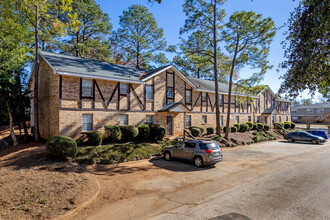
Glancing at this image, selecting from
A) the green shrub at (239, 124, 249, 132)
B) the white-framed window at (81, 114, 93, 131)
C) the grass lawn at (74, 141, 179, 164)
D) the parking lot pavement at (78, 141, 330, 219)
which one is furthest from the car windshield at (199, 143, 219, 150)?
the green shrub at (239, 124, 249, 132)

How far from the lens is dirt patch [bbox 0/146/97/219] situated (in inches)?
240

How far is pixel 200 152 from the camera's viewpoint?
40.2ft

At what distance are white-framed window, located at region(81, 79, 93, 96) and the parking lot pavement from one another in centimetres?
833

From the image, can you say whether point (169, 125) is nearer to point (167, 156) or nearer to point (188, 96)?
point (188, 96)

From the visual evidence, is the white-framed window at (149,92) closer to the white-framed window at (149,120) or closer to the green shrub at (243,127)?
the white-framed window at (149,120)

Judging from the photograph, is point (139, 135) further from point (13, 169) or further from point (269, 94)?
point (269, 94)

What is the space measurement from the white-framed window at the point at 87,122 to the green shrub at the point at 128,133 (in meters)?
2.70

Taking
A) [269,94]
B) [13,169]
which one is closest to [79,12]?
[13,169]

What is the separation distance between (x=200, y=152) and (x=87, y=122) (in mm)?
10449

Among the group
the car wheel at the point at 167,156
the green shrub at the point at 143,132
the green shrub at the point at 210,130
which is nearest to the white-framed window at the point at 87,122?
the green shrub at the point at 143,132

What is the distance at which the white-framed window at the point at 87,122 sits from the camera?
17.0m

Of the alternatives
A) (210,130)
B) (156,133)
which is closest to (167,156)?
(156,133)

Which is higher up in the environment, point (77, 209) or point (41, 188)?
point (41, 188)

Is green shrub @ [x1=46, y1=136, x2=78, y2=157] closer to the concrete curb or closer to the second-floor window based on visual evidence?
the concrete curb
